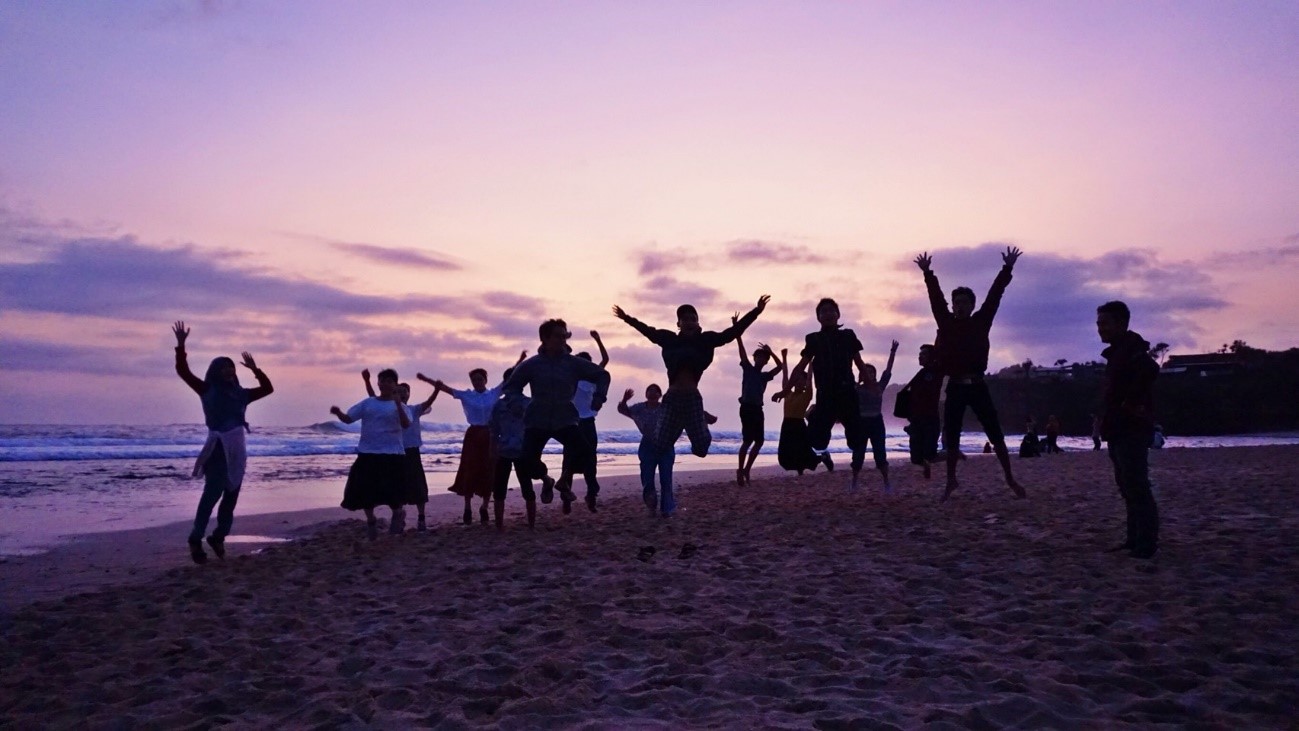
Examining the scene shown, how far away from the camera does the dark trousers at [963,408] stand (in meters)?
8.41

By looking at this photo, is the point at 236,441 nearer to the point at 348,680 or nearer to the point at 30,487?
the point at 348,680

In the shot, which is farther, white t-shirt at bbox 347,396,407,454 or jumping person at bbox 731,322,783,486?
jumping person at bbox 731,322,783,486

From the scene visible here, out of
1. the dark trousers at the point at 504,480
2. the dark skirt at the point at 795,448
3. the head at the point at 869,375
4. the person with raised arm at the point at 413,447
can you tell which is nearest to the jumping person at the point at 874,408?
the head at the point at 869,375

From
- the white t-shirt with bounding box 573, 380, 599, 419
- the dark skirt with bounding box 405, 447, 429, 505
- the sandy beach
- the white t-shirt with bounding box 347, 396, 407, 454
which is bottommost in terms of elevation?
the sandy beach

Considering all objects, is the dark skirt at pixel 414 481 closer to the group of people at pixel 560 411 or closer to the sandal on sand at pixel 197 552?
the group of people at pixel 560 411

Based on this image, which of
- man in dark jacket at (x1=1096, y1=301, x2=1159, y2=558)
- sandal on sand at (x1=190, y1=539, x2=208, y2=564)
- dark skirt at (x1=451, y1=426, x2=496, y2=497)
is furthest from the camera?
dark skirt at (x1=451, y1=426, x2=496, y2=497)

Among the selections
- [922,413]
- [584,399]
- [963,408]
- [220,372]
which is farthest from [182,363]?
[922,413]

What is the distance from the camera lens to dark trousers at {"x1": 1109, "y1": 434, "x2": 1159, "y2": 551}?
6016 millimetres

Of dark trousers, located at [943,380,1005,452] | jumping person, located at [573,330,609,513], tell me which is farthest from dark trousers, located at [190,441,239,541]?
dark trousers, located at [943,380,1005,452]

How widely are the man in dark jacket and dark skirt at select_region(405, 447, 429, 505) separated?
654 cm

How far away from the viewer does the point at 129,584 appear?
6.77 meters

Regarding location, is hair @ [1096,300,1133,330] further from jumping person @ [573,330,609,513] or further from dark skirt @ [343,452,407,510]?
dark skirt @ [343,452,407,510]

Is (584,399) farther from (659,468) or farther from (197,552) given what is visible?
(197,552)

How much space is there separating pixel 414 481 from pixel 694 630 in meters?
5.70
